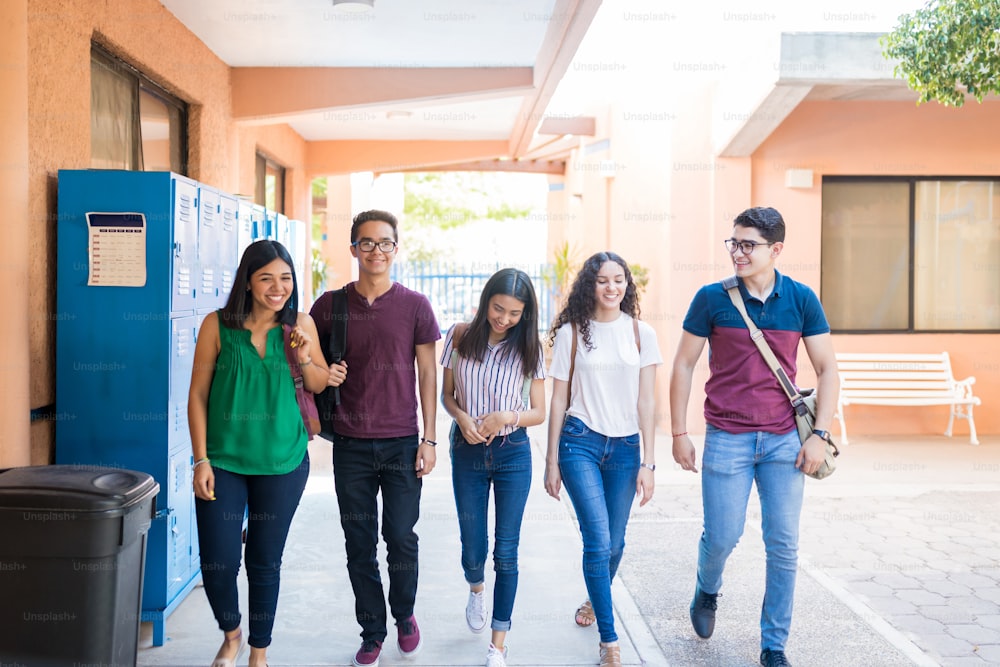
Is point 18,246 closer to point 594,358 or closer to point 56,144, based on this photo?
point 56,144

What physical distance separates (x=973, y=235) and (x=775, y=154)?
2.28 m

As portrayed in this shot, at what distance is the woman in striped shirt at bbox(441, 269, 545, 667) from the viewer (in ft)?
12.0

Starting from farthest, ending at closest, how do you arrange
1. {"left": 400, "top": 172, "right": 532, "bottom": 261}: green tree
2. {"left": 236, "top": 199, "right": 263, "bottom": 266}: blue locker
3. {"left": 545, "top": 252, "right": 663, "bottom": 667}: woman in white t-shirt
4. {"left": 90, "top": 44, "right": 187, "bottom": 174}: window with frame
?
{"left": 400, "top": 172, "right": 532, "bottom": 261}: green tree, {"left": 236, "top": 199, "right": 263, "bottom": 266}: blue locker, {"left": 90, "top": 44, "right": 187, "bottom": 174}: window with frame, {"left": 545, "top": 252, "right": 663, "bottom": 667}: woman in white t-shirt

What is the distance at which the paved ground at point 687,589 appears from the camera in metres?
3.98

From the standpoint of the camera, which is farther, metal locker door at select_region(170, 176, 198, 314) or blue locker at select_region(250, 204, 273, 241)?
blue locker at select_region(250, 204, 273, 241)

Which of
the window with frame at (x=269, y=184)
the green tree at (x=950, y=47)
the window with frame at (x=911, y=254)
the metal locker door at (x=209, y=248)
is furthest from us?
the window with frame at (x=911, y=254)

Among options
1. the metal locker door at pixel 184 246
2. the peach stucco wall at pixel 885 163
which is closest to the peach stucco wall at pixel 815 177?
the peach stucco wall at pixel 885 163

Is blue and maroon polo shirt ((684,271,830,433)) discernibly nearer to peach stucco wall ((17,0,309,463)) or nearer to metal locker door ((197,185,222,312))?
metal locker door ((197,185,222,312))

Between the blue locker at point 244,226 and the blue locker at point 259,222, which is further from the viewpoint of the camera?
the blue locker at point 259,222

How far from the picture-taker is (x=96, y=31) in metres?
4.86

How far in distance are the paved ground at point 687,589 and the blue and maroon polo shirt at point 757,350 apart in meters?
1.00

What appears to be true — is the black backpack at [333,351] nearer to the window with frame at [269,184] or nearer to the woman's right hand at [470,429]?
the woman's right hand at [470,429]

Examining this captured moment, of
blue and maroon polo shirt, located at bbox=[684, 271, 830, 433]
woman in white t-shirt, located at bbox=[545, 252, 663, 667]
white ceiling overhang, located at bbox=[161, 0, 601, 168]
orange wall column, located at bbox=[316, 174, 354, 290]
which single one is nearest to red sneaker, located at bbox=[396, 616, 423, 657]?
woman in white t-shirt, located at bbox=[545, 252, 663, 667]

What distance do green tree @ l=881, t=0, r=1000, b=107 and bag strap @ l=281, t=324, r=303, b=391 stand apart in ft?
15.1
